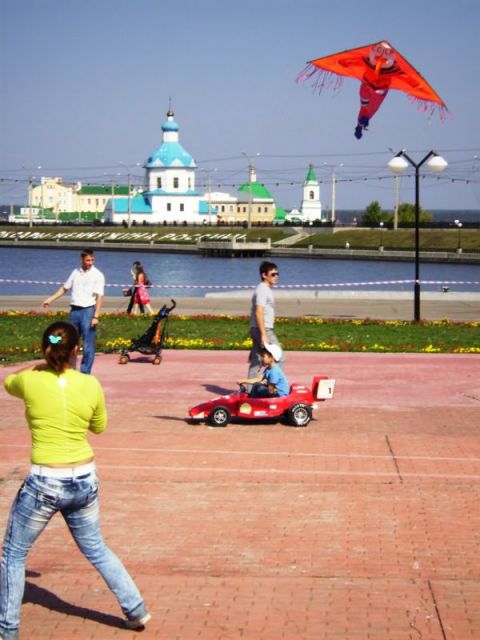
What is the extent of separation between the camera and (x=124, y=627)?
6.44 m

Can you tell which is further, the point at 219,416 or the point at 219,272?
the point at 219,272

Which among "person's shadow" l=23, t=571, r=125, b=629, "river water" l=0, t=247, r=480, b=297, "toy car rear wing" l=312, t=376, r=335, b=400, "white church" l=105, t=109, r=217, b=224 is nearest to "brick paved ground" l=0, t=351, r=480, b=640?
"person's shadow" l=23, t=571, r=125, b=629

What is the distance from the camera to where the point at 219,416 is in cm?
1217

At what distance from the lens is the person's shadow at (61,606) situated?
6539 mm

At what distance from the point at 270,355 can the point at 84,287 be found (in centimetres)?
306

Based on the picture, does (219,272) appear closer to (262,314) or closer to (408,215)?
(408,215)

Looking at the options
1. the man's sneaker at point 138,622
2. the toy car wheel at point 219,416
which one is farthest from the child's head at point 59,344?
A: the toy car wheel at point 219,416

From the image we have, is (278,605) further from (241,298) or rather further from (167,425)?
(241,298)

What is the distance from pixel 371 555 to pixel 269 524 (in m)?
0.96

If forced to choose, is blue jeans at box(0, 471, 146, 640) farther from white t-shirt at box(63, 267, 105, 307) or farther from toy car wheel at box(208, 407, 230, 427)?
white t-shirt at box(63, 267, 105, 307)

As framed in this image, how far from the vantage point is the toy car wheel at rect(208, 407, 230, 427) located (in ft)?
Result: 39.9

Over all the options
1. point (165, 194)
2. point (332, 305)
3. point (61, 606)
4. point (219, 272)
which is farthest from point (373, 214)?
point (61, 606)

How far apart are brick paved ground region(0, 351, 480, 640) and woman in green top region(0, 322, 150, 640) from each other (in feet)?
1.63

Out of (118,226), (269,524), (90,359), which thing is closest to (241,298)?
(90,359)
